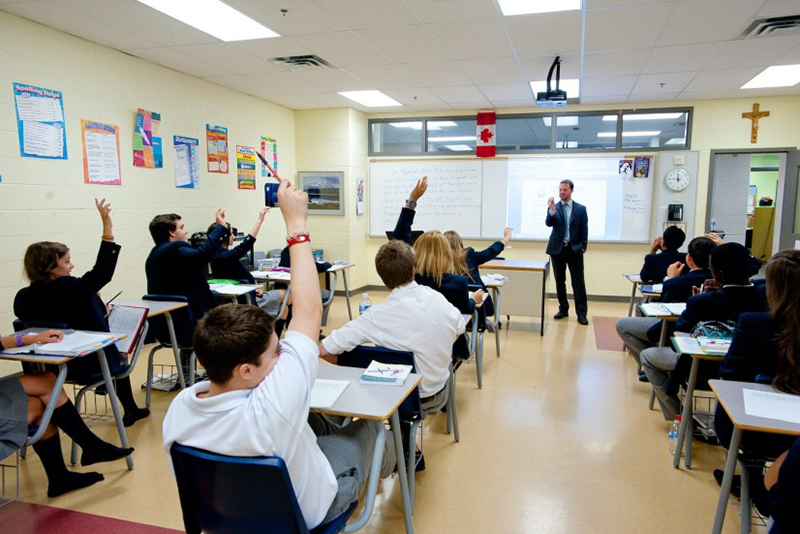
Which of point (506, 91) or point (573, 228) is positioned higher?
point (506, 91)

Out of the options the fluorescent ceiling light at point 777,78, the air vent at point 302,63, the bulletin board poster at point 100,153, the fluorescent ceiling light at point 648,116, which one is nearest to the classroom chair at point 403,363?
the bulletin board poster at point 100,153

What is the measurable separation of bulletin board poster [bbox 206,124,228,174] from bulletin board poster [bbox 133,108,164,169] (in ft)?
2.36

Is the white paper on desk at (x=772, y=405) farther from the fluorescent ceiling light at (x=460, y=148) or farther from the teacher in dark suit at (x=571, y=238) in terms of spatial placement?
the fluorescent ceiling light at (x=460, y=148)

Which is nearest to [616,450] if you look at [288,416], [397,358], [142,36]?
[397,358]

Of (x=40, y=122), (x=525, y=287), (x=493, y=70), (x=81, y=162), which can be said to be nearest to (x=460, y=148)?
(x=493, y=70)

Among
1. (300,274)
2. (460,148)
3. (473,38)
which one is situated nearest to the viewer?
(300,274)

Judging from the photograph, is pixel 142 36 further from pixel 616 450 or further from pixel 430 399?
pixel 616 450

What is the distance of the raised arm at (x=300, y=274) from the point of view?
4.41 feet

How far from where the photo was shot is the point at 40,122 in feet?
12.7

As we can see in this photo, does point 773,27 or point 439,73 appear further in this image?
point 439,73

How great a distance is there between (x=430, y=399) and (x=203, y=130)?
14.4 ft

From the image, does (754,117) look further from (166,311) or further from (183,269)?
(166,311)

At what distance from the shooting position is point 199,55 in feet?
15.3

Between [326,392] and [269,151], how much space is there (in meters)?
5.57
